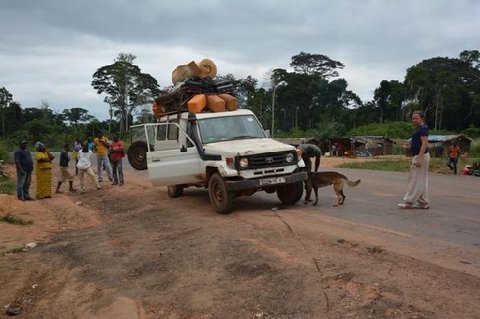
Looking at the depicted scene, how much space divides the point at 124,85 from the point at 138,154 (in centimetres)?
6527

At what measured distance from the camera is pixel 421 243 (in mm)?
6766

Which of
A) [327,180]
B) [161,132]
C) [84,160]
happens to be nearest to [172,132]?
[161,132]

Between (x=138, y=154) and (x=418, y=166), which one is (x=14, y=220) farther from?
(x=418, y=166)

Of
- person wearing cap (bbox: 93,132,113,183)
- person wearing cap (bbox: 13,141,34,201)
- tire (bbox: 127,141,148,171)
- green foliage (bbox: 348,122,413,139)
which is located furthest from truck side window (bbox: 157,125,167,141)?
green foliage (bbox: 348,122,413,139)

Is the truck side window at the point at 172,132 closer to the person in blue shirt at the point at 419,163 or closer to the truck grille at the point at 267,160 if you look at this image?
the truck grille at the point at 267,160

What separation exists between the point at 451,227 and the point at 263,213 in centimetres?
336

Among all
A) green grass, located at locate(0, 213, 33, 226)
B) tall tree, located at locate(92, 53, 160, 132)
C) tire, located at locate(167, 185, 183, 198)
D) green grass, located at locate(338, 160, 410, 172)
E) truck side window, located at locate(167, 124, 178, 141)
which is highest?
tall tree, located at locate(92, 53, 160, 132)

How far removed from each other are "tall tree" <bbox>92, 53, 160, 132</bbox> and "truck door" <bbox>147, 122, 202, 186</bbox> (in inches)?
2446

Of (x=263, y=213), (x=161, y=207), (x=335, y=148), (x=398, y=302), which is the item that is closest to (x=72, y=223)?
(x=161, y=207)

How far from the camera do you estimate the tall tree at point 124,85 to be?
7438 centimetres

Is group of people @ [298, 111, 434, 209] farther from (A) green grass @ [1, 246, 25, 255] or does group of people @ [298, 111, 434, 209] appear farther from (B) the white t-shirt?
(B) the white t-shirt

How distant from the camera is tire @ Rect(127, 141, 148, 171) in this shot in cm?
1320

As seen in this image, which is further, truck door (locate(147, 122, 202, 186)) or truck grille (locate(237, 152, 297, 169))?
truck door (locate(147, 122, 202, 186))

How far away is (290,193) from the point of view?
1057 centimetres
